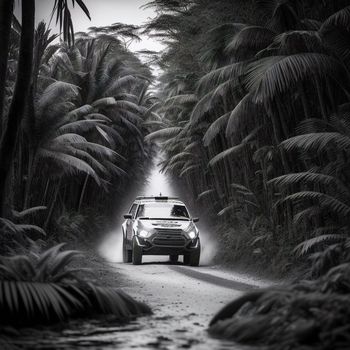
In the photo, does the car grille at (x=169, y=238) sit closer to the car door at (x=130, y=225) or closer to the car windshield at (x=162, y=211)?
the car windshield at (x=162, y=211)

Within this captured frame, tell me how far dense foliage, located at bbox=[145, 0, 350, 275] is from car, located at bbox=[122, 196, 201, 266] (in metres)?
1.58

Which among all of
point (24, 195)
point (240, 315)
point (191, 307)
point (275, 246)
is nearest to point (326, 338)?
point (240, 315)

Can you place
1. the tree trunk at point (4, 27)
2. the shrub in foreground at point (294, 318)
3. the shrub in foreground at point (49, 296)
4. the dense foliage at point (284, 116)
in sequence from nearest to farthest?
the shrub in foreground at point (294, 318)
the shrub in foreground at point (49, 296)
the tree trunk at point (4, 27)
the dense foliage at point (284, 116)

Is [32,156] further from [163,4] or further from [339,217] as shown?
[339,217]

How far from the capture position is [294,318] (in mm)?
5168

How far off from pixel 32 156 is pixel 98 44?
62.5ft

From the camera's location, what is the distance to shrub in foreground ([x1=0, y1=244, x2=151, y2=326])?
602 centimetres

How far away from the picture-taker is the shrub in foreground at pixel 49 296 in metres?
6.02

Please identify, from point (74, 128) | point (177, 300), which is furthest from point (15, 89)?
point (74, 128)

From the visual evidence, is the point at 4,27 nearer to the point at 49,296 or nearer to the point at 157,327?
the point at 49,296

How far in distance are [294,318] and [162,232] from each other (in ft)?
36.5

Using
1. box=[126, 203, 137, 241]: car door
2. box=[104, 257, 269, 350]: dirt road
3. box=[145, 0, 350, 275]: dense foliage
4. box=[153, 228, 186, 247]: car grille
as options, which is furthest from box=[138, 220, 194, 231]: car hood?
box=[145, 0, 350, 275]: dense foliage

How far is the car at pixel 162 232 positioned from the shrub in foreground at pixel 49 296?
8896 mm

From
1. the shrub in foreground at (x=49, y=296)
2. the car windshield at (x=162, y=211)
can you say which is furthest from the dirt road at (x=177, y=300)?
the car windshield at (x=162, y=211)
